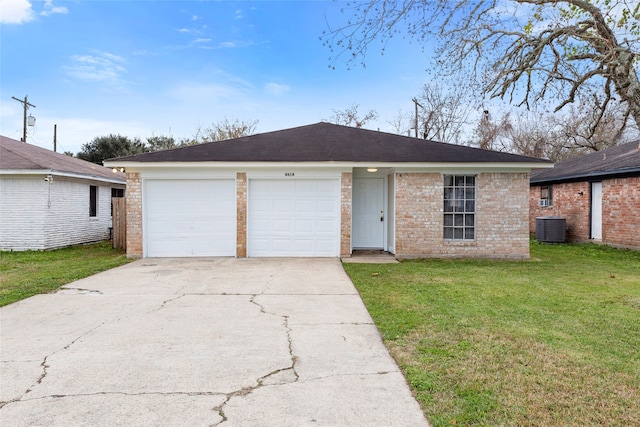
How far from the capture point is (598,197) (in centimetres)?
1491

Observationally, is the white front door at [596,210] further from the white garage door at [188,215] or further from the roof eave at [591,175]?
the white garage door at [188,215]

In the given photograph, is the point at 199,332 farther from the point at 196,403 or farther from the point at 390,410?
the point at 390,410

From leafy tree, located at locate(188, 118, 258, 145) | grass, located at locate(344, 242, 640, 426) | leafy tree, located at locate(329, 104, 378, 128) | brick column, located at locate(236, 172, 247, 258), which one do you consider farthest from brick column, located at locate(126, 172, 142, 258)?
leafy tree, located at locate(329, 104, 378, 128)

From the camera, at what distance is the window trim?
11.1 metres

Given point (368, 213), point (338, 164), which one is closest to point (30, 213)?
point (338, 164)

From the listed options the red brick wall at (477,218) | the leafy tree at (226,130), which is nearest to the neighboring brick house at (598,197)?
the red brick wall at (477,218)

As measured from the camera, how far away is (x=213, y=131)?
109ft

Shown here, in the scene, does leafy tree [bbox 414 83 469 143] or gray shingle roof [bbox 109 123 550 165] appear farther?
leafy tree [bbox 414 83 469 143]

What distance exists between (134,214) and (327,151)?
5729 mm

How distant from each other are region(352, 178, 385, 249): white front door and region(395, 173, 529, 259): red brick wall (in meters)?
1.33

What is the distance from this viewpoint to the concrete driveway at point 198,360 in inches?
116

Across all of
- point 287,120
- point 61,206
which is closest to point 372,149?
point 61,206

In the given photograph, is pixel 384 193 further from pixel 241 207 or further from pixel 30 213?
pixel 30 213

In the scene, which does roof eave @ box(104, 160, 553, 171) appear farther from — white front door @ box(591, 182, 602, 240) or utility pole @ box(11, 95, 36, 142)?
utility pole @ box(11, 95, 36, 142)
